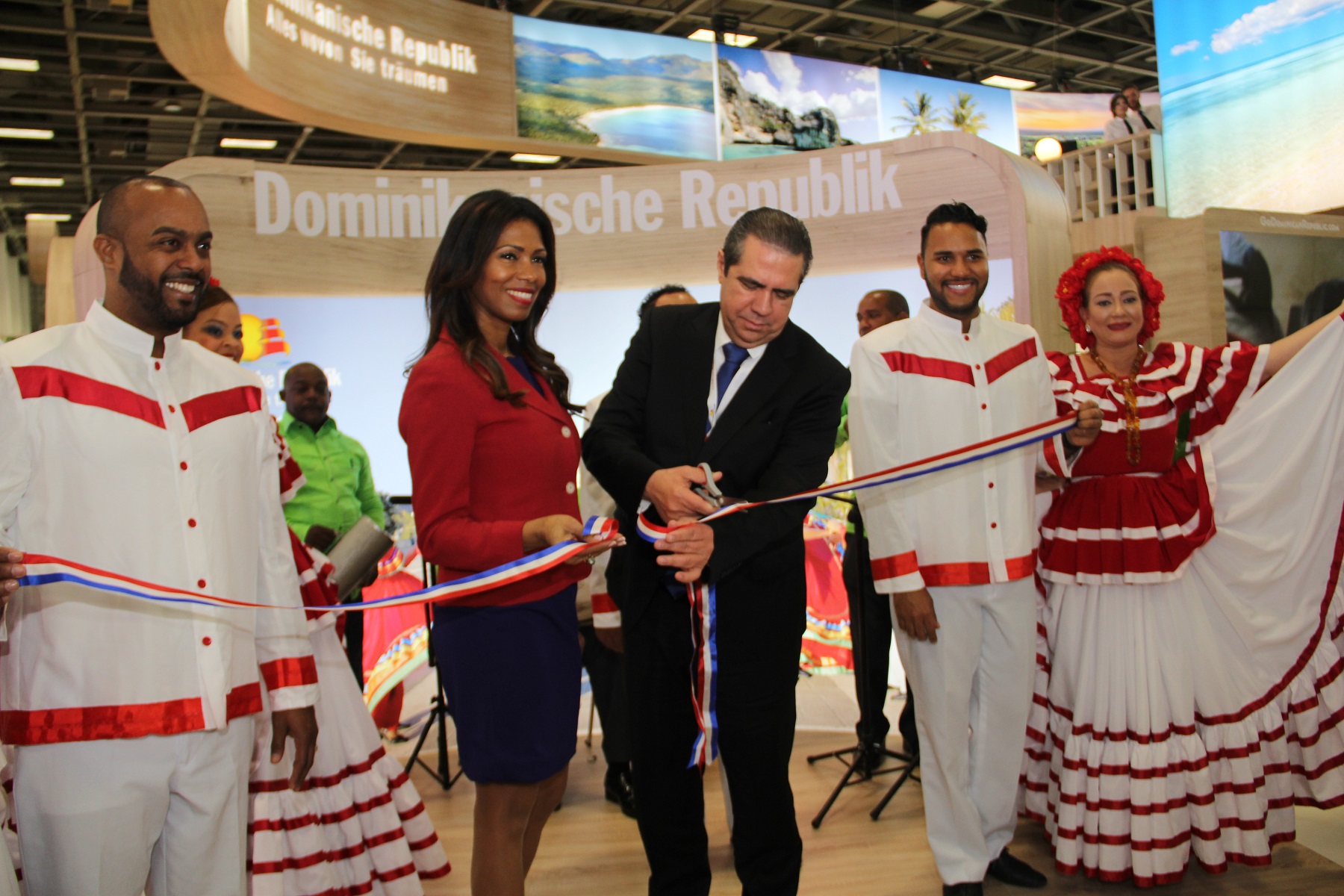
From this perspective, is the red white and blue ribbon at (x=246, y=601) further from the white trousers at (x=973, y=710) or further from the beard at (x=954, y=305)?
the beard at (x=954, y=305)

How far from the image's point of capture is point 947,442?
301 centimetres

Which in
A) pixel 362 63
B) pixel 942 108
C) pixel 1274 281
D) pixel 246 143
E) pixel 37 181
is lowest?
pixel 1274 281

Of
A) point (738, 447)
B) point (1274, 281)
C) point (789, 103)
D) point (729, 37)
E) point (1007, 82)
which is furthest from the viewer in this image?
point (1007, 82)

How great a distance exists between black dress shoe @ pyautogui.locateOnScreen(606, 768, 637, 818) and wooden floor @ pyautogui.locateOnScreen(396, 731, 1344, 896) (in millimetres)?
45

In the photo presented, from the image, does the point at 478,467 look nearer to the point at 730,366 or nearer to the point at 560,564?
the point at 560,564

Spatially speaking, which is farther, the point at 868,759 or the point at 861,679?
the point at 861,679

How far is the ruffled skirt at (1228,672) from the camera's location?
10.0ft

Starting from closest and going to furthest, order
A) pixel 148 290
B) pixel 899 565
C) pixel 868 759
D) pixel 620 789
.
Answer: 1. pixel 148 290
2. pixel 899 565
3. pixel 620 789
4. pixel 868 759

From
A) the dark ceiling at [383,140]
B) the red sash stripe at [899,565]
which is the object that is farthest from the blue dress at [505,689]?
the dark ceiling at [383,140]

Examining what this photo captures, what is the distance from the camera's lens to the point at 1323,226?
6438 millimetres

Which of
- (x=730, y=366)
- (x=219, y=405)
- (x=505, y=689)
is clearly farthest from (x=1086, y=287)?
(x=219, y=405)

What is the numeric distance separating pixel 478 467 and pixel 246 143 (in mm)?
14394

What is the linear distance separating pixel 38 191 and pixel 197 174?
15263 millimetres

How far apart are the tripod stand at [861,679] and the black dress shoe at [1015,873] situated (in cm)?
78
